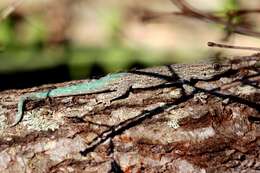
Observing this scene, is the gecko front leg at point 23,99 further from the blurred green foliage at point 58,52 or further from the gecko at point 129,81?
the blurred green foliage at point 58,52

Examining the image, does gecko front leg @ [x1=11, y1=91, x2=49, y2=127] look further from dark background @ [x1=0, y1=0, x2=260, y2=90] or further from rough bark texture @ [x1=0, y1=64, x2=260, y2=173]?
dark background @ [x1=0, y1=0, x2=260, y2=90]

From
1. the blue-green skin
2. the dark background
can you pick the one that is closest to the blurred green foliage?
the dark background

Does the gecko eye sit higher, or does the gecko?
the gecko eye

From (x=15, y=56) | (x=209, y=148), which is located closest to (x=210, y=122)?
(x=209, y=148)

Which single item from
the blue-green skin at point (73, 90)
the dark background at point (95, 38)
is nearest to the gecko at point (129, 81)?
the blue-green skin at point (73, 90)

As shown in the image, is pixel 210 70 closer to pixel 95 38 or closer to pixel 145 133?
pixel 145 133

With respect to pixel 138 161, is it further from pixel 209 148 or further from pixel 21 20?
pixel 21 20

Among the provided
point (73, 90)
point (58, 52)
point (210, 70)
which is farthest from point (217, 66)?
point (58, 52)
